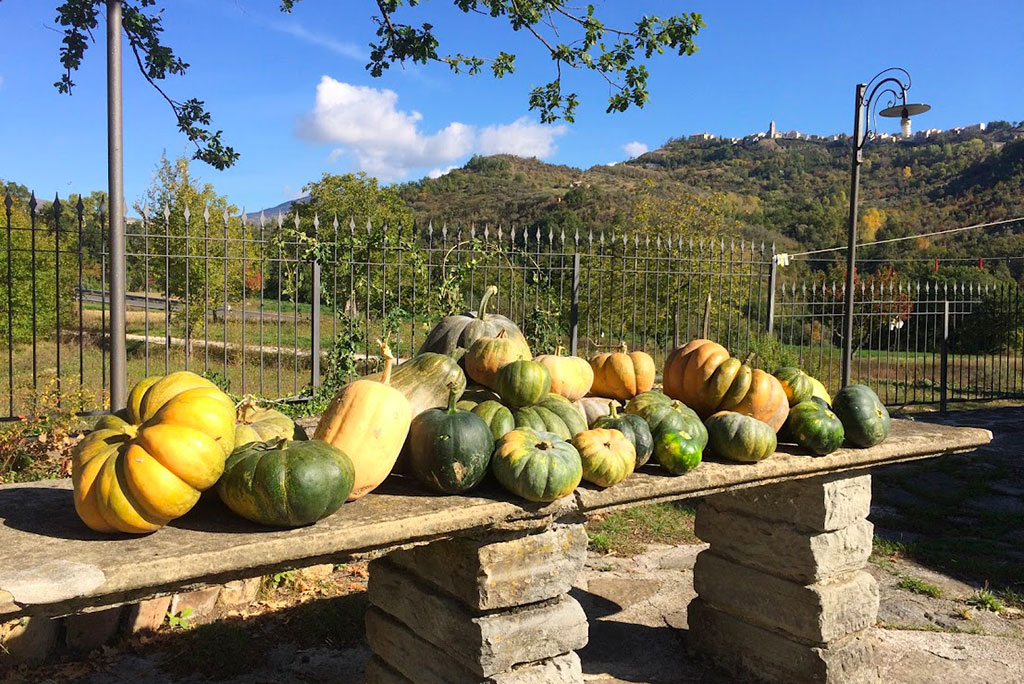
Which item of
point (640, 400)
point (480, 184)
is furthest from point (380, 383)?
point (480, 184)

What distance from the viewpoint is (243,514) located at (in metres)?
2.02

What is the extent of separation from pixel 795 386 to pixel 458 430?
5.97ft

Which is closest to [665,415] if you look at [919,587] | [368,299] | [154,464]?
[154,464]

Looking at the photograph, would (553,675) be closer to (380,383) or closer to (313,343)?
(380,383)

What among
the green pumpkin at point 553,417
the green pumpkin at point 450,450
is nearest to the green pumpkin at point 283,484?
the green pumpkin at point 450,450

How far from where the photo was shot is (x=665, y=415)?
2.93m

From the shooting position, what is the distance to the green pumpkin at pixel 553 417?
272cm

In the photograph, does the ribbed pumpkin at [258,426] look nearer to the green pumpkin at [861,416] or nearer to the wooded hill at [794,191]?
the green pumpkin at [861,416]

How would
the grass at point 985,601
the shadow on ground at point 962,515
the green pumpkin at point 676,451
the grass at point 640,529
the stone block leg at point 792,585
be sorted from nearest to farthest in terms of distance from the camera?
the green pumpkin at point 676,451, the stone block leg at point 792,585, the grass at point 985,601, the shadow on ground at point 962,515, the grass at point 640,529

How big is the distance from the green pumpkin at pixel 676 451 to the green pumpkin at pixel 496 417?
23.4 inches

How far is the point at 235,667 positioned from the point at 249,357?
14723 mm

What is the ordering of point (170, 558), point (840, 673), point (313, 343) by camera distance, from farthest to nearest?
point (313, 343)
point (840, 673)
point (170, 558)

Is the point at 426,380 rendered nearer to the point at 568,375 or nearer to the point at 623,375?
the point at 568,375

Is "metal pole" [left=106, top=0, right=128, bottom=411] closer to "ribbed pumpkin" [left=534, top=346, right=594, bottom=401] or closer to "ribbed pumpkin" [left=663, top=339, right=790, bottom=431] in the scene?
"ribbed pumpkin" [left=534, top=346, right=594, bottom=401]
